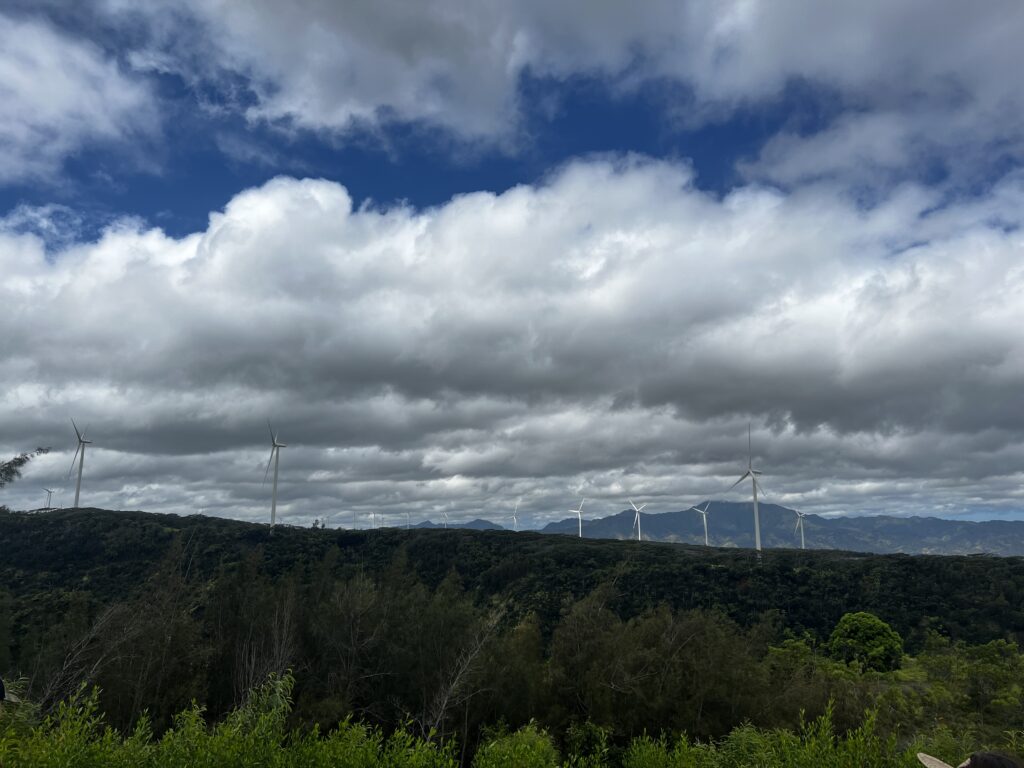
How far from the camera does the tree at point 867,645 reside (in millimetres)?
71625

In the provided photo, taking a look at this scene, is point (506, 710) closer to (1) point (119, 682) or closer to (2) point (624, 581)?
(1) point (119, 682)

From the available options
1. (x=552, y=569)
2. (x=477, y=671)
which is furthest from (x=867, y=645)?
(x=552, y=569)

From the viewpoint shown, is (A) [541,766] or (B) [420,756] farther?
(A) [541,766]

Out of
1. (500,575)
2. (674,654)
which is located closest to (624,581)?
(500,575)

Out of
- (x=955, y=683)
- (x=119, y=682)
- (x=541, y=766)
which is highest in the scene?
(x=541, y=766)

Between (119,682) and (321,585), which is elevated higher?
(321,585)

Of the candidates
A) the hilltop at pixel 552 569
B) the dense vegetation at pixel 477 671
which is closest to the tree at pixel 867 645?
the dense vegetation at pixel 477 671

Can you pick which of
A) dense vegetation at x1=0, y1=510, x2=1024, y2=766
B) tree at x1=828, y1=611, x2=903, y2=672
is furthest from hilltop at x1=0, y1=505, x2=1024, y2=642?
dense vegetation at x1=0, y1=510, x2=1024, y2=766

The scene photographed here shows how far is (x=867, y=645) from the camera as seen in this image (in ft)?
243

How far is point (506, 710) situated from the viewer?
44.7 m

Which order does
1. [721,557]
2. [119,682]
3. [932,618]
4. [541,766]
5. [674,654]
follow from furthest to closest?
[721,557]
[932,618]
[674,654]
[119,682]
[541,766]

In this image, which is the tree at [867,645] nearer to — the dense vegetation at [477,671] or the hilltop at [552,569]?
the dense vegetation at [477,671]

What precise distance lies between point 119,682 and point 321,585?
1922 centimetres

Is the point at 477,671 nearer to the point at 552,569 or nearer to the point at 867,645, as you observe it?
the point at 867,645
